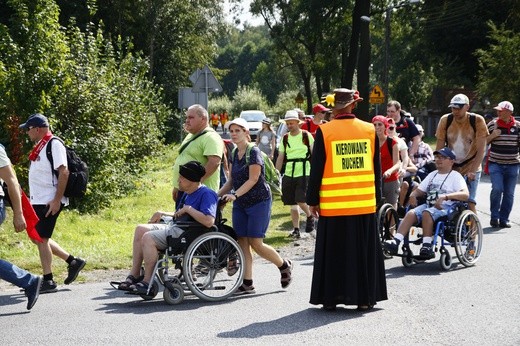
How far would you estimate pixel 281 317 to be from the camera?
8570mm

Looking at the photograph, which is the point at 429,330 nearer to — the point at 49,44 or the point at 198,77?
the point at 49,44

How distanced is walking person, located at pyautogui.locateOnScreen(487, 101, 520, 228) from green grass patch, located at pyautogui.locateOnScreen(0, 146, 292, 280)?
131 inches

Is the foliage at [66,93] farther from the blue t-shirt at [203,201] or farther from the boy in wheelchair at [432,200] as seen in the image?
the blue t-shirt at [203,201]

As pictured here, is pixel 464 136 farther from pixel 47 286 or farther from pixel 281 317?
pixel 47 286

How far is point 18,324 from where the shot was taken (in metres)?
8.39

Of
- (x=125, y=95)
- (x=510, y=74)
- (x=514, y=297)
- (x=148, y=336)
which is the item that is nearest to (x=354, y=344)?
(x=148, y=336)

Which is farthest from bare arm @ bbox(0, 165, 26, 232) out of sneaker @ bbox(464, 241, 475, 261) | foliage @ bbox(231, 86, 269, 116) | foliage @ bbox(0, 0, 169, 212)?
foliage @ bbox(231, 86, 269, 116)

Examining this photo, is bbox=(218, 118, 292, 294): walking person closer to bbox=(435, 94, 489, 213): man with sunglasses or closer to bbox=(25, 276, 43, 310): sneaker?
bbox=(25, 276, 43, 310): sneaker

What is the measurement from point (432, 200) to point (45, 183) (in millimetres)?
4316

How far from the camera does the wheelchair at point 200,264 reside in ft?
30.3

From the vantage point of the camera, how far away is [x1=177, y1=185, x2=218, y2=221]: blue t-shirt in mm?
9398

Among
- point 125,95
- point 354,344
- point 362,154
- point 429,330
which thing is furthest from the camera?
point 125,95

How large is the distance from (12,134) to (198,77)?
5913 mm

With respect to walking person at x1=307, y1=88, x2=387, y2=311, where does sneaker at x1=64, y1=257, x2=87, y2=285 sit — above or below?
below
